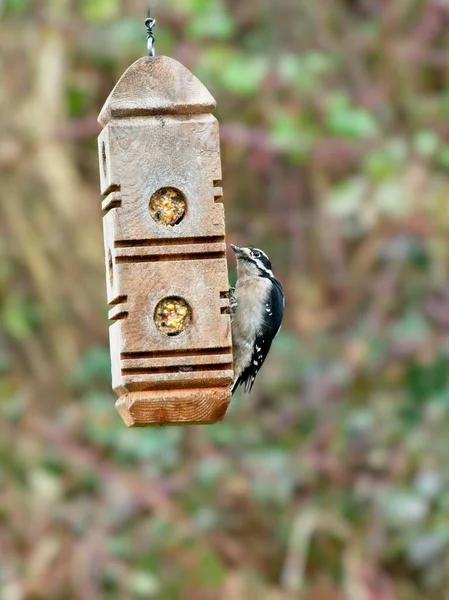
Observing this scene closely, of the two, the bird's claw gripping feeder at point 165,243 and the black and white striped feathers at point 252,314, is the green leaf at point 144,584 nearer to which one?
the black and white striped feathers at point 252,314

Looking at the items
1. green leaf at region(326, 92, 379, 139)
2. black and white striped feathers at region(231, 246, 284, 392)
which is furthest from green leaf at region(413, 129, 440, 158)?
black and white striped feathers at region(231, 246, 284, 392)

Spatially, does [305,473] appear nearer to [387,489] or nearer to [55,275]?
[387,489]

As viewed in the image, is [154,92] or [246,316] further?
[246,316]

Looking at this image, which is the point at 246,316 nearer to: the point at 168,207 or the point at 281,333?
the point at 168,207

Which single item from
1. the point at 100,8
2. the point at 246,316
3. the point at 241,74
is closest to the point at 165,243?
Result: the point at 246,316

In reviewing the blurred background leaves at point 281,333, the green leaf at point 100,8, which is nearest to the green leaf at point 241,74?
the blurred background leaves at point 281,333

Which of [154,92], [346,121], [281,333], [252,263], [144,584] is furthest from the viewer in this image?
[281,333]

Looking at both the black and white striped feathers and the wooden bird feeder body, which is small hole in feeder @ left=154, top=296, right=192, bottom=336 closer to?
the wooden bird feeder body
